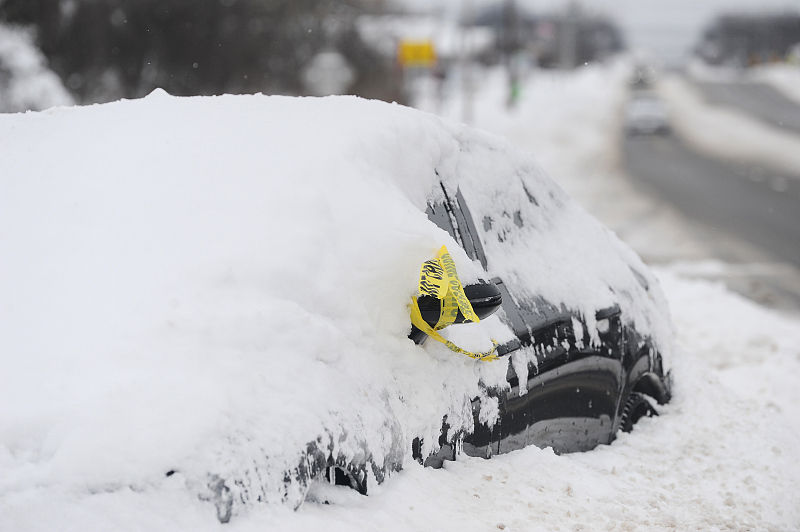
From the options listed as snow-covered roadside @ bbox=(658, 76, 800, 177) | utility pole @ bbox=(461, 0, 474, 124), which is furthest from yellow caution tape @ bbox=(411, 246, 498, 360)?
utility pole @ bbox=(461, 0, 474, 124)

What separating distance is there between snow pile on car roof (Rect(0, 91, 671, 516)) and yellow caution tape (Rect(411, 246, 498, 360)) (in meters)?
0.07

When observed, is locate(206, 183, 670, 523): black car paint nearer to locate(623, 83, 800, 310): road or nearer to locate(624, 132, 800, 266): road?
locate(623, 83, 800, 310): road

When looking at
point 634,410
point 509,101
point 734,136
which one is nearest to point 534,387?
point 634,410

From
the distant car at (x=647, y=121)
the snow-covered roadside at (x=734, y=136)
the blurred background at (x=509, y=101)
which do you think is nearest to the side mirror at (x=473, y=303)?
the blurred background at (x=509, y=101)

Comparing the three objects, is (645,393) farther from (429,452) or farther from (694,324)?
(694,324)

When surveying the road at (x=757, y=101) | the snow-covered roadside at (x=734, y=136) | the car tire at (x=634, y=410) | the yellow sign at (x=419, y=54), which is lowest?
the road at (x=757, y=101)

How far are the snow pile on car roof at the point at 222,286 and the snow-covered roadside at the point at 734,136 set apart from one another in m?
18.9

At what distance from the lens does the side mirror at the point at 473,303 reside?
3191 millimetres

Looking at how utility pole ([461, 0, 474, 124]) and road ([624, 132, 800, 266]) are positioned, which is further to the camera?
utility pole ([461, 0, 474, 124])

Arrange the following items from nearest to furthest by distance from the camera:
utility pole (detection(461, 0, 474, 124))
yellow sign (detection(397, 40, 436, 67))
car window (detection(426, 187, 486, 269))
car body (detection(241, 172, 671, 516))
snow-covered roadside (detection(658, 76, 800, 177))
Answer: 1. car body (detection(241, 172, 671, 516))
2. car window (detection(426, 187, 486, 269))
3. snow-covered roadside (detection(658, 76, 800, 177))
4. yellow sign (detection(397, 40, 436, 67))
5. utility pole (detection(461, 0, 474, 124))

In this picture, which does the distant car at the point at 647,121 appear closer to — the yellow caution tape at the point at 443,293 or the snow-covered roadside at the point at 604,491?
the snow-covered roadside at the point at 604,491

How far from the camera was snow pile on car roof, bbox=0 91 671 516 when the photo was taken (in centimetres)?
246

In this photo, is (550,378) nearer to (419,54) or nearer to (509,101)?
(419,54)

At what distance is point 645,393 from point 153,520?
11.3 feet
